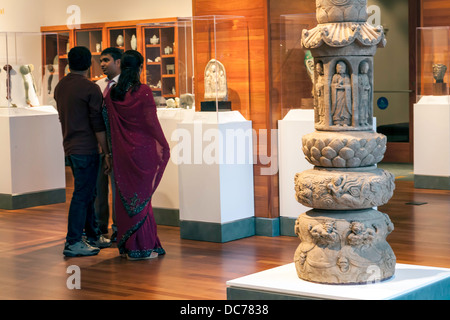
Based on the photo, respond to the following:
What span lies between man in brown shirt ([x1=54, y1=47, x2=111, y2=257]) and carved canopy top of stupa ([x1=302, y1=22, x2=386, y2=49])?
2397 mm

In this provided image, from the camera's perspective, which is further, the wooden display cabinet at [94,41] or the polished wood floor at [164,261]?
the wooden display cabinet at [94,41]

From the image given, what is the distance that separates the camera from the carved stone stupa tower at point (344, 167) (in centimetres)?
424

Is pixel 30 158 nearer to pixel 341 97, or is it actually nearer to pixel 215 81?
pixel 215 81

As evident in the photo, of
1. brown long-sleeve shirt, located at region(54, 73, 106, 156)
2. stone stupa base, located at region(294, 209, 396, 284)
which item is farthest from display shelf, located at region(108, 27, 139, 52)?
stone stupa base, located at region(294, 209, 396, 284)

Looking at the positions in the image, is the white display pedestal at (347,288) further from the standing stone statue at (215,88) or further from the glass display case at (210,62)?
the glass display case at (210,62)

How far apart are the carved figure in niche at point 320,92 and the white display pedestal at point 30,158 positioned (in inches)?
213

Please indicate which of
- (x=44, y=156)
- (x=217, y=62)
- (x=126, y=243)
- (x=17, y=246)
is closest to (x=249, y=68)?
(x=217, y=62)

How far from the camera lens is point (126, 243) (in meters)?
6.25

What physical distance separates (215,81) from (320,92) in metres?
2.69

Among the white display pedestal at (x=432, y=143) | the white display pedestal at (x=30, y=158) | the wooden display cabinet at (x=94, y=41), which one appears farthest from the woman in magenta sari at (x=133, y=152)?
the wooden display cabinet at (x=94, y=41)

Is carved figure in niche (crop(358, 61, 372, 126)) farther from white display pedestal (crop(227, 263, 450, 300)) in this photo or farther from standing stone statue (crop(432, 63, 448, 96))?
standing stone statue (crop(432, 63, 448, 96))

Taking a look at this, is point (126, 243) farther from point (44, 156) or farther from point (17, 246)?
point (44, 156)
